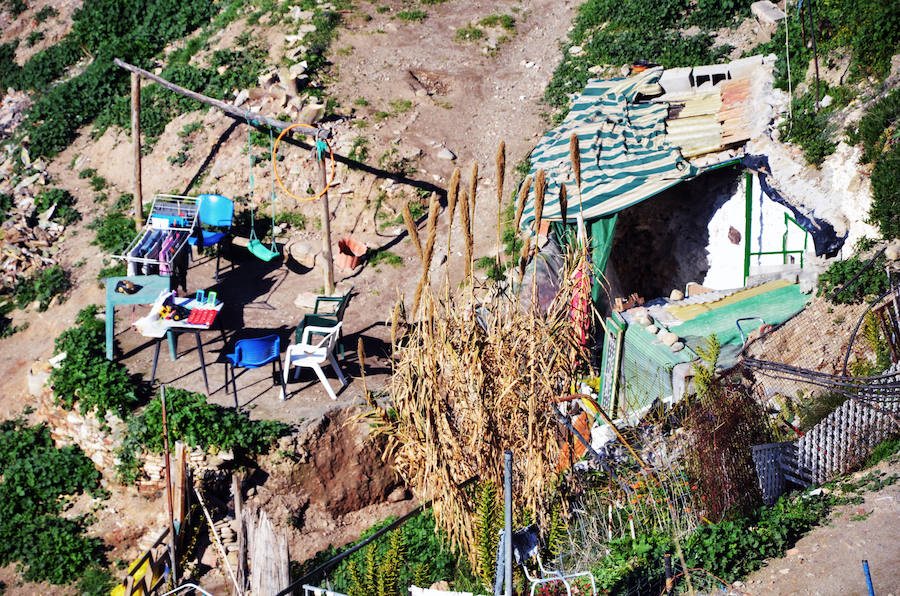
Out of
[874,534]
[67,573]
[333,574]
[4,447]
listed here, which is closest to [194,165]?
[4,447]

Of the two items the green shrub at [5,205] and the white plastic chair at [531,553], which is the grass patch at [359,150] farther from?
the white plastic chair at [531,553]

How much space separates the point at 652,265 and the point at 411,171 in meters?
4.16

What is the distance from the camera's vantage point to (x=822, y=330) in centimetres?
845

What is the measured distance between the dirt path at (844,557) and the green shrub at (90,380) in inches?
270

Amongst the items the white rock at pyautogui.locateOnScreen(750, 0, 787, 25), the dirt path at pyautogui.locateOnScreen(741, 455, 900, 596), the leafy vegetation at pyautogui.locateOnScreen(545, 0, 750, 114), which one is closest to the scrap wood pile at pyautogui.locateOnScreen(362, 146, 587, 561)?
the dirt path at pyautogui.locateOnScreen(741, 455, 900, 596)

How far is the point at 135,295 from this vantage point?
10156 mm

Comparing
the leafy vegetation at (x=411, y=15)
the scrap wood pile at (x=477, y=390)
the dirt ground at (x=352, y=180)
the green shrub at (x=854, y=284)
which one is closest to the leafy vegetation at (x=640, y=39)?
the dirt ground at (x=352, y=180)

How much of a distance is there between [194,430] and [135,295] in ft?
6.44

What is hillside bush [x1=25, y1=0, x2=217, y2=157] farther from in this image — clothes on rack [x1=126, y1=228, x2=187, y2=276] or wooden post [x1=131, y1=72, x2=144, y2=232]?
clothes on rack [x1=126, y1=228, x2=187, y2=276]

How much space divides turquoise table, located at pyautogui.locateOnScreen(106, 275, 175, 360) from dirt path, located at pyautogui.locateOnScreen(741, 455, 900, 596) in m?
7.07

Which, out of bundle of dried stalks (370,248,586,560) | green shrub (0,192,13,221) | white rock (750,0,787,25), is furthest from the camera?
green shrub (0,192,13,221)

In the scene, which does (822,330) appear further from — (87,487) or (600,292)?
(87,487)

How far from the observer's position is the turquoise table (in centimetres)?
1014

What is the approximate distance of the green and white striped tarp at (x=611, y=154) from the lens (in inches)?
388
